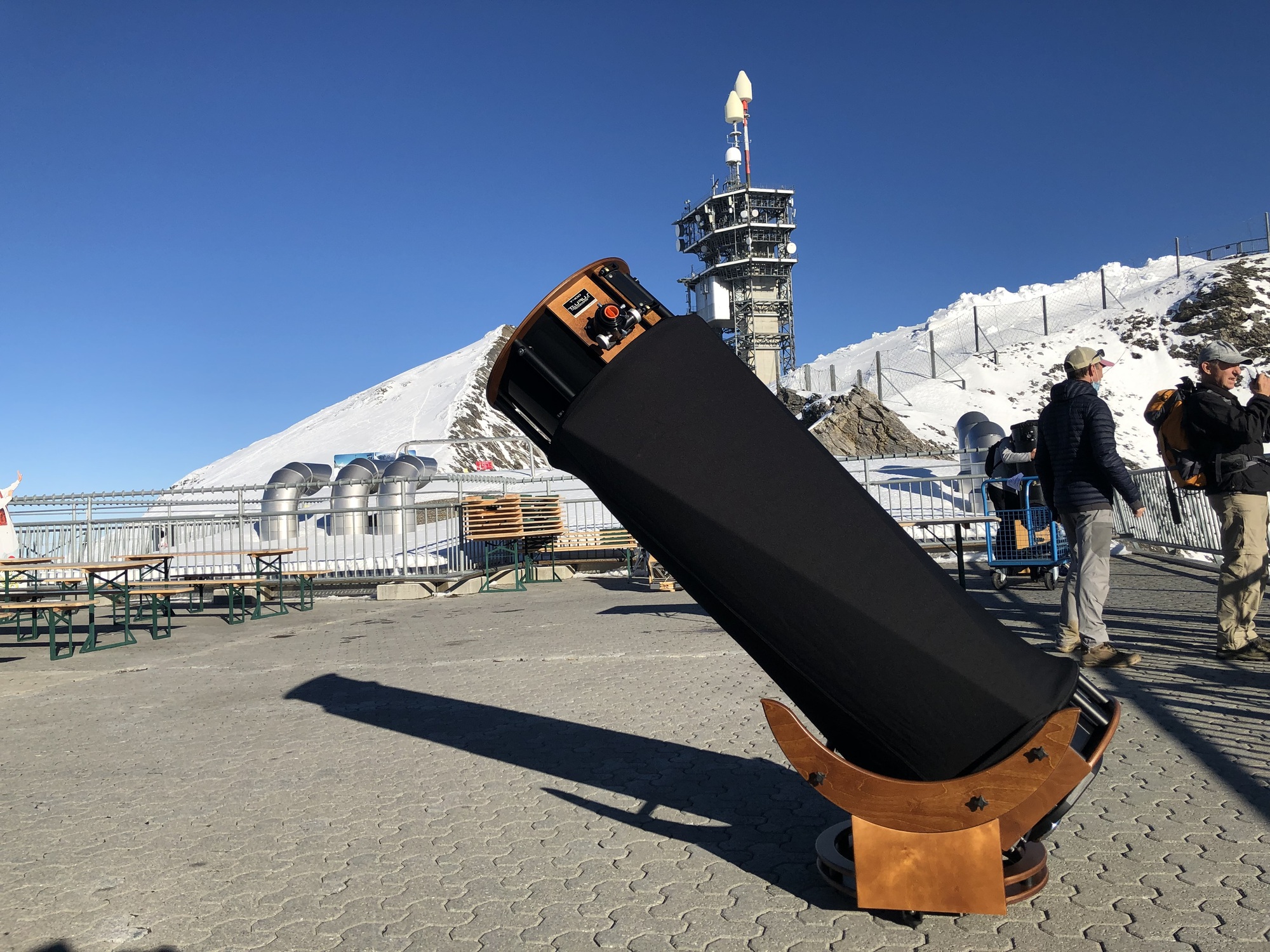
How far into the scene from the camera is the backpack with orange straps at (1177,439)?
6.39 metres

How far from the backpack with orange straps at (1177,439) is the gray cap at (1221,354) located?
0.65ft

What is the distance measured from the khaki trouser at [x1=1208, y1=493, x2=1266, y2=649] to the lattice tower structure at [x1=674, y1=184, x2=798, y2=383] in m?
64.9

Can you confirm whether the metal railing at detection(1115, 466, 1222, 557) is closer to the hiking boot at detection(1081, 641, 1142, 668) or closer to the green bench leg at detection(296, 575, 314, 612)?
the hiking boot at detection(1081, 641, 1142, 668)

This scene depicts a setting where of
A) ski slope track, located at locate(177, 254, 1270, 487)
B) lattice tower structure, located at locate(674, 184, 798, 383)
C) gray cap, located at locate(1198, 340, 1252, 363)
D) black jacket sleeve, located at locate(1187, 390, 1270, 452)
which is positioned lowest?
black jacket sleeve, located at locate(1187, 390, 1270, 452)

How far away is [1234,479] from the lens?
6.24 meters

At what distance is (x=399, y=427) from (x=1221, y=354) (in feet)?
208

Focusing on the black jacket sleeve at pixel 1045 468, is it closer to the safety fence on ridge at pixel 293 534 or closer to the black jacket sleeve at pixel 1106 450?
the black jacket sleeve at pixel 1106 450

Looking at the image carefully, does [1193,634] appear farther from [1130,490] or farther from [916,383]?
[916,383]

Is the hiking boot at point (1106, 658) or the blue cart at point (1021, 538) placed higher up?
the blue cart at point (1021, 538)

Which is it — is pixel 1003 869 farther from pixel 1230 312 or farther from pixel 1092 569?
pixel 1230 312

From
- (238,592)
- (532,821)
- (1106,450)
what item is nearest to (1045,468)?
(1106,450)

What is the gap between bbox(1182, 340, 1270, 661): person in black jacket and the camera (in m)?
6.13

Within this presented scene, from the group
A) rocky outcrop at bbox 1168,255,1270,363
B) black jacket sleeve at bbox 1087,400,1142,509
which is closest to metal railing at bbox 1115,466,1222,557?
black jacket sleeve at bbox 1087,400,1142,509

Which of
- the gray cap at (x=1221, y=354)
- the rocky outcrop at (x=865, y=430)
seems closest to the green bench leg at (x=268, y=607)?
the gray cap at (x=1221, y=354)
